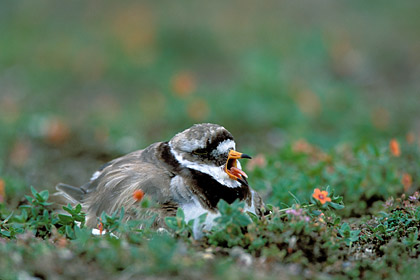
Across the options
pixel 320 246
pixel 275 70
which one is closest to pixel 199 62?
pixel 275 70

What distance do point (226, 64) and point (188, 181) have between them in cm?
792

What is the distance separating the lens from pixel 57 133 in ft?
28.5

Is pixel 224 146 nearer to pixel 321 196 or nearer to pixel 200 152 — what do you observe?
pixel 200 152

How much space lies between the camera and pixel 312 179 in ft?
19.3

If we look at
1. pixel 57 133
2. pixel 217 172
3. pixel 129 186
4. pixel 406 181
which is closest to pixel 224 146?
pixel 217 172

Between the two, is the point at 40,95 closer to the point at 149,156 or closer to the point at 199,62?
the point at 199,62

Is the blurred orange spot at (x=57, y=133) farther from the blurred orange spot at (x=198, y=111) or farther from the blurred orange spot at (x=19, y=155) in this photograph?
the blurred orange spot at (x=198, y=111)

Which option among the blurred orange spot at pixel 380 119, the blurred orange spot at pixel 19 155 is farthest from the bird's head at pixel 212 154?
the blurred orange spot at pixel 380 119

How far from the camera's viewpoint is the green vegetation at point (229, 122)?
3.79 metres

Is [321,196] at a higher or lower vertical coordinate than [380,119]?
lower

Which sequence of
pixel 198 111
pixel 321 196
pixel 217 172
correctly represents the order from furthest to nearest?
pixel 198 111, pixel 217 172, pixel 321 196

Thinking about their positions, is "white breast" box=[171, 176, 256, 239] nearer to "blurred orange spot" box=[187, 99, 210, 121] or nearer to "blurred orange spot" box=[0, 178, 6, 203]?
"blurred orange spot" box=[0, 178, 6, 203]

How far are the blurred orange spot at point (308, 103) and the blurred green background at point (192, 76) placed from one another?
1.0 inches

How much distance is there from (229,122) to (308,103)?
1.44 m
